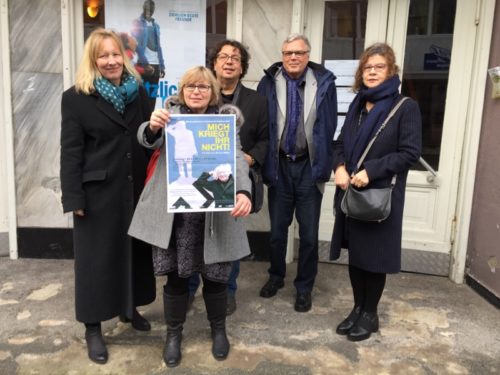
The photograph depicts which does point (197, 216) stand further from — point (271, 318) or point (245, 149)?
point (271, 318)

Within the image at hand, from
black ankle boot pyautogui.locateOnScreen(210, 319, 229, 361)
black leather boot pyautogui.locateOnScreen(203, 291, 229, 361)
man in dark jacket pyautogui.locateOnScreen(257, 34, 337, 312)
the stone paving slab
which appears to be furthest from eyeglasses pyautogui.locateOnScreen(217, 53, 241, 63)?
the stone paving slab

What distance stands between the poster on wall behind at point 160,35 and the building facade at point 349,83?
14 cm

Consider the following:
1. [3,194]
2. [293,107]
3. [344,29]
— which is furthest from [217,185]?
[3,194]

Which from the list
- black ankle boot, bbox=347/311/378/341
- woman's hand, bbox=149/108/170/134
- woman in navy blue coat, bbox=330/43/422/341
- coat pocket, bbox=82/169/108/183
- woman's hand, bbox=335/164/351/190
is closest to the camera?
woman's hand, bbox=149/108/170/134

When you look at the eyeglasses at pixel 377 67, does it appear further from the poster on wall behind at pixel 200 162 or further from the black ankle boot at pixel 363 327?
the black ankle boot at pixel 363 327

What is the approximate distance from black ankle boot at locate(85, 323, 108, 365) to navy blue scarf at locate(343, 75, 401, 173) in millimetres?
1877

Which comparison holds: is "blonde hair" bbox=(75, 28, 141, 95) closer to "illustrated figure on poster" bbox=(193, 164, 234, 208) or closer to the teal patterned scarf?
the teal patterned scarf

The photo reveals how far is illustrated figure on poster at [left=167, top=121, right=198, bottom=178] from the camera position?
95.0 inches

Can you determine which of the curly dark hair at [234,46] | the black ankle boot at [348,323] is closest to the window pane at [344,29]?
the curly dark hair at [234,46]

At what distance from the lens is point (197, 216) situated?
266 cm

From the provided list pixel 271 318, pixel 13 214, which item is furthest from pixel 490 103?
pixel 13 214

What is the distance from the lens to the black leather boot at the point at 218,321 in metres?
2.87

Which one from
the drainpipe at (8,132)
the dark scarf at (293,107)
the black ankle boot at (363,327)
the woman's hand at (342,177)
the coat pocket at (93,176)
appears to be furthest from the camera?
the drainpipe at (8,132)

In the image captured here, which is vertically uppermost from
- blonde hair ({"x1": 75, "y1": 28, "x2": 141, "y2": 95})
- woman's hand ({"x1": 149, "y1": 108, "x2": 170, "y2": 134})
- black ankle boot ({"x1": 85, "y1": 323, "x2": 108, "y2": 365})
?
blonde hair ({"x1": 75, "y1": 28, "x2": 141, "y2": 95})
